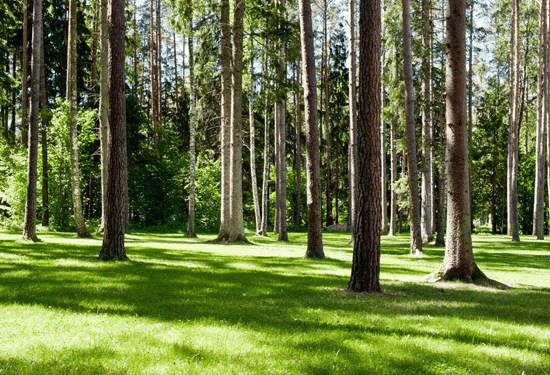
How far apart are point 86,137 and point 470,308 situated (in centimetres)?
2346

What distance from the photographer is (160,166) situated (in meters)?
35.9

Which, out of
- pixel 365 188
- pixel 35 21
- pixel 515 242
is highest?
pixel 35 21

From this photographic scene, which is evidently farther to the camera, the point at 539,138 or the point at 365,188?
the point at 539,138

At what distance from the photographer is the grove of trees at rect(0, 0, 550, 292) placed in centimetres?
1082

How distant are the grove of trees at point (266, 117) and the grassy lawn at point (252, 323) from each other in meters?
1.52

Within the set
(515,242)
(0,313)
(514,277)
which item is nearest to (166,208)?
(515,242)

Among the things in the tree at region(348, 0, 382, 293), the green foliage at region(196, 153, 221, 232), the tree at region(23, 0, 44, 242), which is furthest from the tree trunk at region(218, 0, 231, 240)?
the green foliage at region(196, 153, 221, 232)

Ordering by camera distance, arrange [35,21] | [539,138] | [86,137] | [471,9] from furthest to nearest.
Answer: [471,9] → [539,138] → [86,137] → [35,21]

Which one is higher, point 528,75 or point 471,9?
point 471,9

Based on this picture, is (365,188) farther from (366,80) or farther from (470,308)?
(470,308)

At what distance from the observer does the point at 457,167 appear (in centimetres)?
1062

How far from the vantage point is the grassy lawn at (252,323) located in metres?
4.92

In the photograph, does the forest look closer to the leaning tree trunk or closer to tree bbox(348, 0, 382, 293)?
tree bbox(348, 0, 382, 293)

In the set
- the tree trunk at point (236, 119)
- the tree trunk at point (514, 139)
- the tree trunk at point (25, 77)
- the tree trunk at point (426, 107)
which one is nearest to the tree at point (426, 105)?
the tree trunk at point (426, 107)
